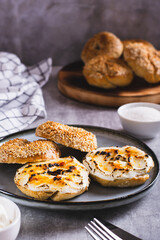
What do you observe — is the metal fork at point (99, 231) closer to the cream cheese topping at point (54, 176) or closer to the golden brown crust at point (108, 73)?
the cream cheese topping at point (54, 176)

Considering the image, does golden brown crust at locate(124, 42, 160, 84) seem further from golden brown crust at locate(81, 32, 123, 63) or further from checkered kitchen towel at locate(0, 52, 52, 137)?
checkered kitchen towel at locate(0, 52, 52, 137)

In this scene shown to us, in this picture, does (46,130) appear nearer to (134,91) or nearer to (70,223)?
(70,223)

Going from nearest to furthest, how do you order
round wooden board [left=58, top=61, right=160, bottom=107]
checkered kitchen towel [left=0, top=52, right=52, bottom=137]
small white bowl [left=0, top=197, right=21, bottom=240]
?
small white bowl [left=0, top=197, right=21, bottom=240]
checkered kitchen towel [left=0, top=52, right=52, bottom=137]
round wooden board [left=58, top=61, right=160, bottom=107]

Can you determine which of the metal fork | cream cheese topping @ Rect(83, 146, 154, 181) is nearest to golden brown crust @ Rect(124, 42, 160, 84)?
cream cheese topping @ Rect(83, 146, 154, 181)

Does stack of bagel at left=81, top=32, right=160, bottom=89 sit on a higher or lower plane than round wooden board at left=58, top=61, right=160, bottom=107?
higher

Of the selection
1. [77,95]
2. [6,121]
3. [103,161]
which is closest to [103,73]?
[77,95]

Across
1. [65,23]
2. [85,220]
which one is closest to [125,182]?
[85,220]

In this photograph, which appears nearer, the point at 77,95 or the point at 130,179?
the point at 130,179
